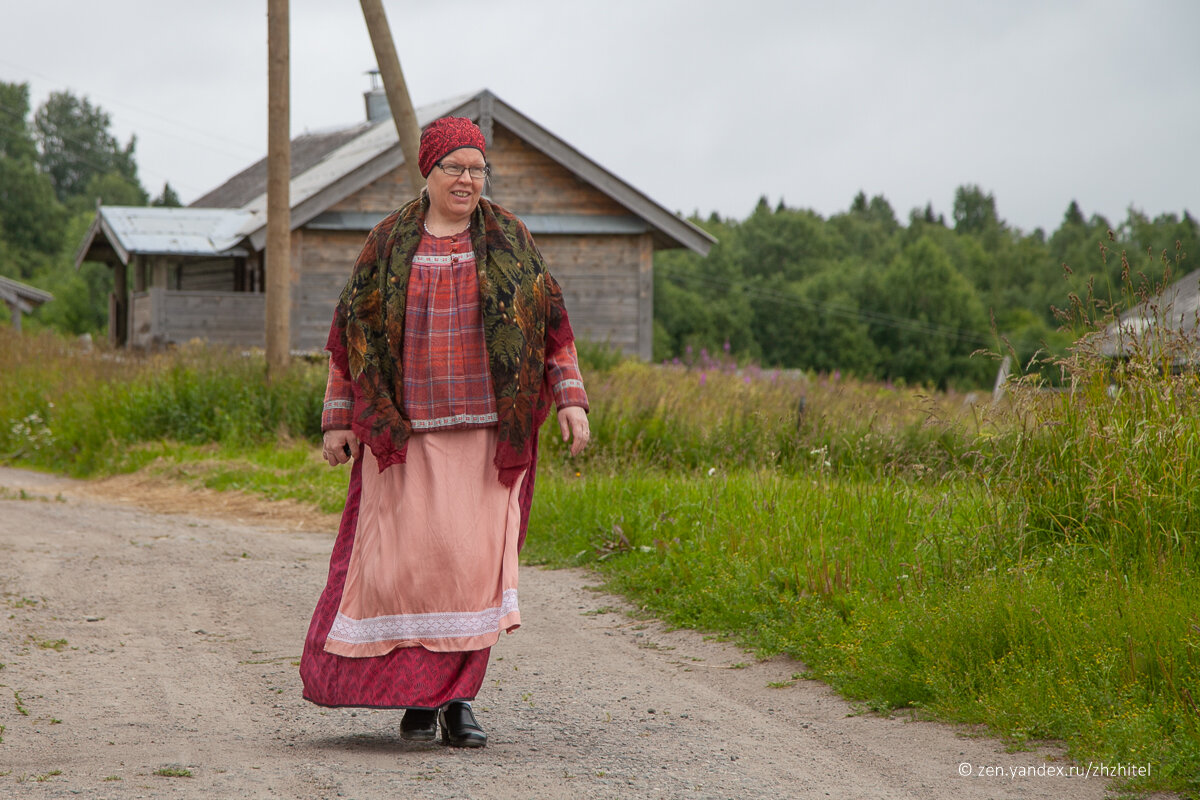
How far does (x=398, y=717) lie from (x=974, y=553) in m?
2.59

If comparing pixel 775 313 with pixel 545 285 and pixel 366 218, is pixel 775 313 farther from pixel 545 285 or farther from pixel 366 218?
pixel 545 285

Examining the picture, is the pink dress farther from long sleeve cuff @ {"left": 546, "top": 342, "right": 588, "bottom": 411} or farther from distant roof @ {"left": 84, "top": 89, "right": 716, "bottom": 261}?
distant roof @ {"left": 84, "top": 89, "right": 716, "bottom": 261}

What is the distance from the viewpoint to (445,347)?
12.7ft

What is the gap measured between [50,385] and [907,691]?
41.3 feet

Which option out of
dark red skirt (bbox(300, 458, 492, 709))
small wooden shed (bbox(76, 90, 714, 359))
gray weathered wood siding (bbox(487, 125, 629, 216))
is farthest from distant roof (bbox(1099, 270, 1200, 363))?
gray weathered wood siding (bbox(487, 125, 629, 216))

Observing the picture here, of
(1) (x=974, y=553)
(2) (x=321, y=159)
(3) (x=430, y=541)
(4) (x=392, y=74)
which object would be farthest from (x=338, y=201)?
(3) (x=430, y=541)

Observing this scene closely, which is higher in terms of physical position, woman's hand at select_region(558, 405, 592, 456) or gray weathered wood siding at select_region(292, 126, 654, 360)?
gray weathered wood siding at select_region(292, 126, 654, 360)

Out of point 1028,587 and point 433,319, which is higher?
point 433,319

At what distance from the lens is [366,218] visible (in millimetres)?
20219

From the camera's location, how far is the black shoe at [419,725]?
12.7 feet

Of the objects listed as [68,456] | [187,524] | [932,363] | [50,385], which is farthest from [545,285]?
[932,363]

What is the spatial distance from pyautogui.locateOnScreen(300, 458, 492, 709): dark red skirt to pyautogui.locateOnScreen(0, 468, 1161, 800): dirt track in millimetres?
164

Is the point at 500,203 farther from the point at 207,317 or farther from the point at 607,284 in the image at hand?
the point at 207,317

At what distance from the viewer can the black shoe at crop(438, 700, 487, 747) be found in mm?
3816
